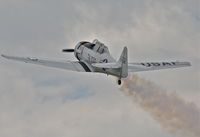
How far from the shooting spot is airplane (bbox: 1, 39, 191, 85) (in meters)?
86.1

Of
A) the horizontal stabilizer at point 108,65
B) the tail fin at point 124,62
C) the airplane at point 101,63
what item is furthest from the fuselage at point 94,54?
the tail fin at point 124,62

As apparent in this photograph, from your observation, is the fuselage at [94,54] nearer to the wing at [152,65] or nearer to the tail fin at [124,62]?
the tail fin at [124,62]

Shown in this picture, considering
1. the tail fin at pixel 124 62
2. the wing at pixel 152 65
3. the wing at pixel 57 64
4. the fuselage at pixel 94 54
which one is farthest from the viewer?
the wing at pixel 57 64

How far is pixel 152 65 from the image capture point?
9306 centimetres

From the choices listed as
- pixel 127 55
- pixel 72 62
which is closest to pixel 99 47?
pixel 72 62

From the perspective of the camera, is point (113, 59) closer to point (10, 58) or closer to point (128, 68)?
point (128, 68)

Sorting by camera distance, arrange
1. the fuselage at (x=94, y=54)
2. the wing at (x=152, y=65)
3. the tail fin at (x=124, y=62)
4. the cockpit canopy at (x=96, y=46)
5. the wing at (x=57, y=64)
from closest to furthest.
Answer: the tail fin at (x=124, y=62), the wing at (x=152, y=65), the fuselage at (x=94, y=54), the wing at (x=57, y=64), the cockpit canopy at (x=96, y=46)

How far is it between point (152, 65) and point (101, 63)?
545cm

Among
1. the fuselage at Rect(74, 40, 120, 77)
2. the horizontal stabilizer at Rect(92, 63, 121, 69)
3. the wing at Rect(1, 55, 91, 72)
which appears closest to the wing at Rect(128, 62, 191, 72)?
the fuselage at Rect(74, 40, 120, 77)

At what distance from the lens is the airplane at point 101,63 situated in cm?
8612

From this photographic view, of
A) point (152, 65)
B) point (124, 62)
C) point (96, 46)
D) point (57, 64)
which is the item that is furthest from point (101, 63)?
point (124, 62)

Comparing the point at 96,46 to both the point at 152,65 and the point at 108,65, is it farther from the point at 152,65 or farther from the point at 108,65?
the point at 108,65

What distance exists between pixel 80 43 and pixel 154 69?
38.1 ft

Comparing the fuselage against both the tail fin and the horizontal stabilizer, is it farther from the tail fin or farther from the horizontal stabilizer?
the tail fin
